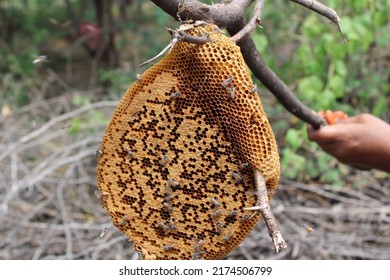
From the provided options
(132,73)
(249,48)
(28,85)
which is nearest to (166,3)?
(249,48)

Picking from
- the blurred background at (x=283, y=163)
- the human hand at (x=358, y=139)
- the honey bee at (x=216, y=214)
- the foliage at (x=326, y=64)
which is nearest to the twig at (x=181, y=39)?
the honey bee at (x=216, y=214)

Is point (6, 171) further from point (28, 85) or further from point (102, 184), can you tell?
point (102, 184)

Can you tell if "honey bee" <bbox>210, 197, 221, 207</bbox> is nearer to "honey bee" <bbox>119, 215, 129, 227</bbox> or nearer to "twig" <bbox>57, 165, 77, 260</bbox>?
"honey bee" <bbox>119, 215, 129, 227</bbox>

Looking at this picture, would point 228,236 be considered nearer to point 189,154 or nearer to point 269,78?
point 189,154

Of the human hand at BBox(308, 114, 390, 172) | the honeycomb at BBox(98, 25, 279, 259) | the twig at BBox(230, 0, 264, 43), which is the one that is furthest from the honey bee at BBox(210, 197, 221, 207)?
the human hand at BBox(308, 114, 390, 172)

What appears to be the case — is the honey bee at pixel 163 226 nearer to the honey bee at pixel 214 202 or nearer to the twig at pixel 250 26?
the honey bee at pixel 214 202

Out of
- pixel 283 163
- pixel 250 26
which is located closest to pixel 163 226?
pixel 250 26
